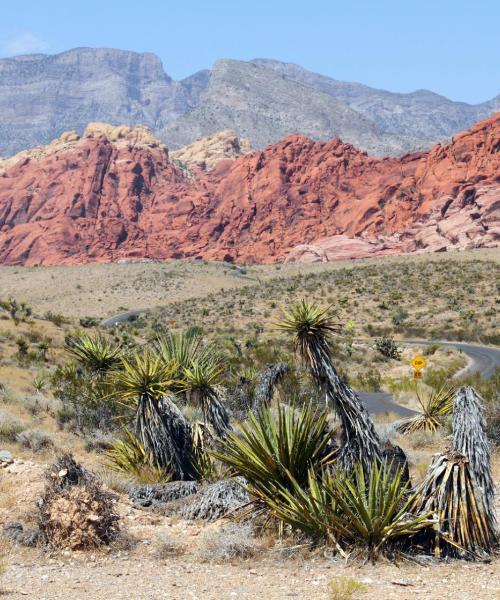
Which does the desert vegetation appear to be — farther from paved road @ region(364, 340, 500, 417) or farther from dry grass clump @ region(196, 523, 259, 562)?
paved road @ region(364, 340, 500, 417)

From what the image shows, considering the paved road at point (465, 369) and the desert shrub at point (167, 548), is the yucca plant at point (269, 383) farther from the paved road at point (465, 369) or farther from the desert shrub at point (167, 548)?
the paved road at point (465, 369)

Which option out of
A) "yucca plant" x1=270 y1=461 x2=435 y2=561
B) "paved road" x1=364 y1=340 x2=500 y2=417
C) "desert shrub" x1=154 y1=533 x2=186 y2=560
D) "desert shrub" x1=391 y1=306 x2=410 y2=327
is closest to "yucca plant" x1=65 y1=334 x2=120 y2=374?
"desert shrub" x1=154 y1=533 x2=186 y2=560

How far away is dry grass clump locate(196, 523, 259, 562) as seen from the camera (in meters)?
7.73

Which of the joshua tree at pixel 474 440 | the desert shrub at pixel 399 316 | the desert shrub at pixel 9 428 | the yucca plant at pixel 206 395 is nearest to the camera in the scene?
the joshua tree at pixel 474 440

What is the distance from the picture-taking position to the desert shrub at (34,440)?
12.4m

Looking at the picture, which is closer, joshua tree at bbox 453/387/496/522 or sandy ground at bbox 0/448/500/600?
sandy ground at bbox 0/448/500/600

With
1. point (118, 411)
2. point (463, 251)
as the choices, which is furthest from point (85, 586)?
point (463, 251)

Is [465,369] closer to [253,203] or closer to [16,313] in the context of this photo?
[16,313]

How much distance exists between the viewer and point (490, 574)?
6918 millimetres

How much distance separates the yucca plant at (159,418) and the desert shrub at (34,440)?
2.21 m

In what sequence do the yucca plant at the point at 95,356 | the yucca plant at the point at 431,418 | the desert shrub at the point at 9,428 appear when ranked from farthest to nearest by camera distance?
1. the yucca plant at the point at 431,418
2. the yucca plant at the point at 95,356
3. the desert shrub at the point at 9,428

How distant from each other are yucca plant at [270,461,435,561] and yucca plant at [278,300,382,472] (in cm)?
46

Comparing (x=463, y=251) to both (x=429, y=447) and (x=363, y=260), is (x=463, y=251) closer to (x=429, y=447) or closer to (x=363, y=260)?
(x=363, y=260)

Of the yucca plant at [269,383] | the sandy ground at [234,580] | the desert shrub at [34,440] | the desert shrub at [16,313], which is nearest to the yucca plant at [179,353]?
the yucca plant at [269,383]
